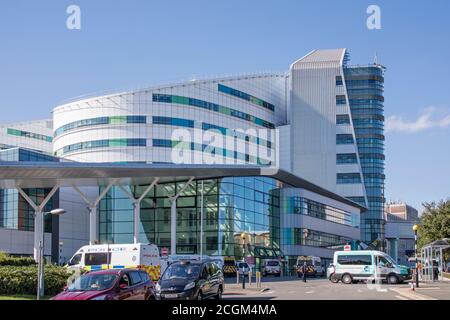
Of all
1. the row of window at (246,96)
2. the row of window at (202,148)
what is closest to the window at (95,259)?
the row of window at (202,148)

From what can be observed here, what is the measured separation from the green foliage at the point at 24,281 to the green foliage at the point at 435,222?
147 ft

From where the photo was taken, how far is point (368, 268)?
44.1 metres

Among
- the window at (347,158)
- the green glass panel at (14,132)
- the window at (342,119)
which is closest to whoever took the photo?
the green glass panel at (14,132)

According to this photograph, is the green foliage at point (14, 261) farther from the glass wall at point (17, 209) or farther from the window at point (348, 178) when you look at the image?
the window at point (348, 178)

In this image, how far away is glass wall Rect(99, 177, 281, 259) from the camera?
64188 millimetres

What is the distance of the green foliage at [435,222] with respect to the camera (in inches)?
2486

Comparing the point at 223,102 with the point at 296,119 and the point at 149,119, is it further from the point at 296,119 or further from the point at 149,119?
the point at 296,119

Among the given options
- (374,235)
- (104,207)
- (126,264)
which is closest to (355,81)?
(374,235)

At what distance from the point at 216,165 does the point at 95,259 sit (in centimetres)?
1944

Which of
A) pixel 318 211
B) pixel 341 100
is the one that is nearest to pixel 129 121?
pixel 318 211

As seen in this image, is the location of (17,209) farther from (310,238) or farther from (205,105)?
(205,105)

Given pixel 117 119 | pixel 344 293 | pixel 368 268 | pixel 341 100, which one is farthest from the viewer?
pixel 341 100

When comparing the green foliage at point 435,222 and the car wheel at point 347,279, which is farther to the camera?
the green foliage at point 435,222

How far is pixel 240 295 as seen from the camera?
107ft
